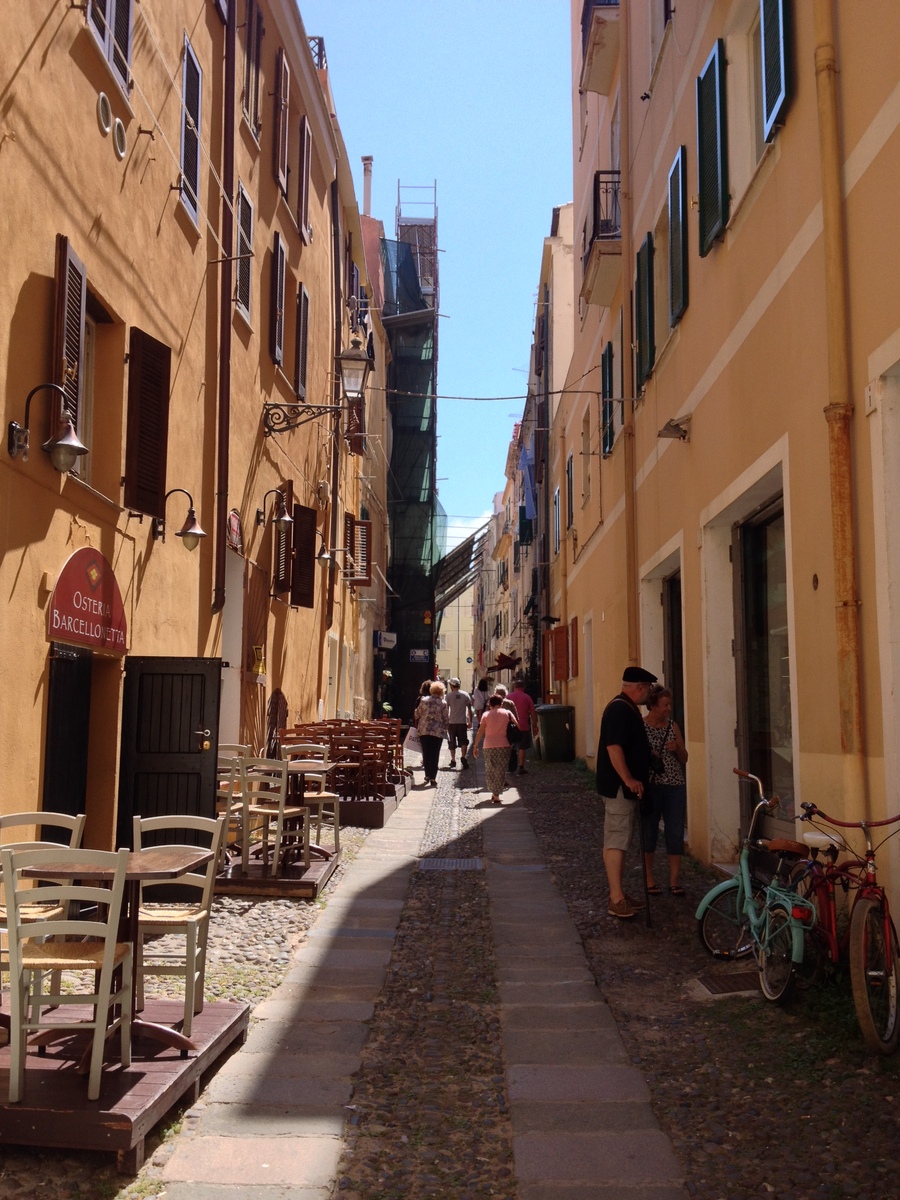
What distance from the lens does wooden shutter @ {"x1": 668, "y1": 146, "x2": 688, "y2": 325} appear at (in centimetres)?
998

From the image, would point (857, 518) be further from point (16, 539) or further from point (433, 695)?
point (433, 695)

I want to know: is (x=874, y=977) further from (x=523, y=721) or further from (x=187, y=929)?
(x=523, y=721)

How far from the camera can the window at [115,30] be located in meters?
7.54

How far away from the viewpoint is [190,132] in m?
10.1

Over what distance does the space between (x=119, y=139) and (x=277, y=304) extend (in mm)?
5756

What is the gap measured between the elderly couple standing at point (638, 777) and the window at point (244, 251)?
639cm

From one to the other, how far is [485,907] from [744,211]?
17.0 ft

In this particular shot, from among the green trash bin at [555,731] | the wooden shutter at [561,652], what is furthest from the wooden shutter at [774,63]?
the wooden shutter at [561,652]

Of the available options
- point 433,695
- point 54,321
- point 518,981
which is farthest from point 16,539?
point 433,695

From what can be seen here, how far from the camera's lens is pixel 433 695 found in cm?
1644

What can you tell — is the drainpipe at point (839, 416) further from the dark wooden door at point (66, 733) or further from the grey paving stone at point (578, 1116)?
the dark wooden door at point (66, 733)

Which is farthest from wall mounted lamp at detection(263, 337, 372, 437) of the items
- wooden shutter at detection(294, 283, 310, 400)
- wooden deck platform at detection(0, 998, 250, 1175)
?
wooden deck platform at detection(0, 998, 250, 1175)

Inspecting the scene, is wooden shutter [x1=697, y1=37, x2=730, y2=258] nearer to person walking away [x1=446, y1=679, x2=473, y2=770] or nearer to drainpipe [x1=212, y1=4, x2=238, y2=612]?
drainpipe [x1=212, y1=4, x2=238, y2=612]

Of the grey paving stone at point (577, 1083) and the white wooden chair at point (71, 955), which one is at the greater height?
the white wooden chair at point (71, 955)
